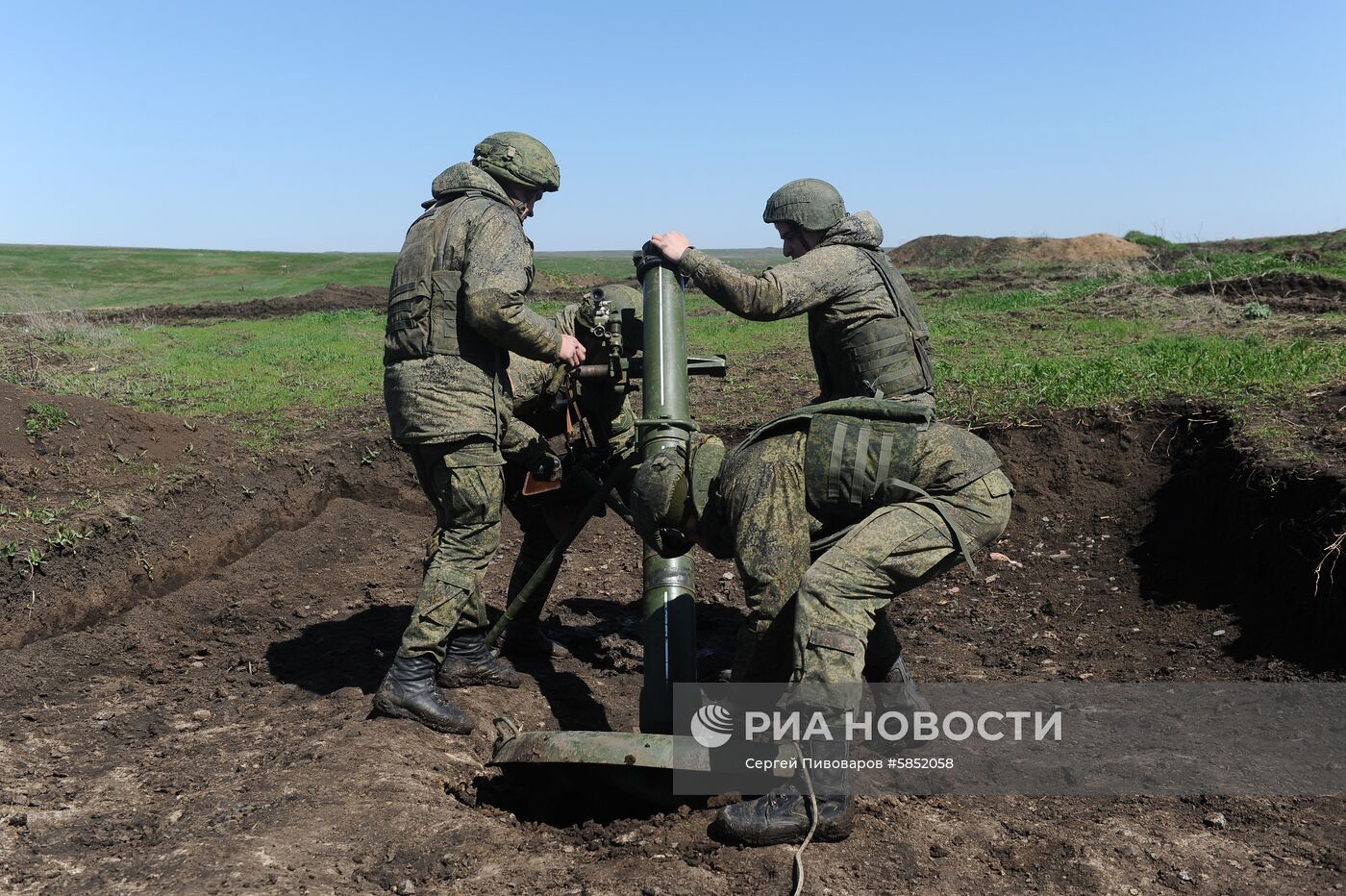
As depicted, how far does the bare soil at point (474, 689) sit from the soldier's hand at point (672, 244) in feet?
7.38

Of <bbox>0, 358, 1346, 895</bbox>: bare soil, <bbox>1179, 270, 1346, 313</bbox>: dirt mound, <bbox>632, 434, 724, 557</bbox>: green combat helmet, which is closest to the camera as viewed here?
<bbox>0, 358, 1346, 895</bbox>: bare soil

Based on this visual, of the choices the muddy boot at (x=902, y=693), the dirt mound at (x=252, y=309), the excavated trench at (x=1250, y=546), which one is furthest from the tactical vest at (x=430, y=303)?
the dirt mound at (x=252, y=309)

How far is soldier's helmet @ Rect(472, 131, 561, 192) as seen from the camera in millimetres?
5523

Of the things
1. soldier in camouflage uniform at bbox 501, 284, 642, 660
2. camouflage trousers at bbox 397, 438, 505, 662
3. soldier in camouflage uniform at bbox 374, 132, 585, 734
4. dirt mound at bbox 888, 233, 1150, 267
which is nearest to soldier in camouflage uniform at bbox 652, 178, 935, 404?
soldier in camouflage uniform at bbox 374, 132, 585, 734

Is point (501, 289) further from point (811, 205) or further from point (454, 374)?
point (811, 205)

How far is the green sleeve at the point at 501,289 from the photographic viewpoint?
516 centimetres

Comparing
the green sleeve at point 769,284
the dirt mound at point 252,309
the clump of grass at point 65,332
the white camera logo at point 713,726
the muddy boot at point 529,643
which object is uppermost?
the green sleeve at point 769,284

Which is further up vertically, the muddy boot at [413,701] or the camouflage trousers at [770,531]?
the camouflage trousers at [770,531]

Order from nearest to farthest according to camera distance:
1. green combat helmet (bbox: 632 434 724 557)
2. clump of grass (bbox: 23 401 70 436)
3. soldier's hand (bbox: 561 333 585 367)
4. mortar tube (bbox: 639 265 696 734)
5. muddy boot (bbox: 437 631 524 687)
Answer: green combat helmet (bbox: 632 434 724 557), mortar tube (bbox: 639 265 696 734), soldier's hand (bbox: 561 333 585 367), muddy boot (bbox: 437 631 524 687), clump of grass (bbox: 23 401 70 436)

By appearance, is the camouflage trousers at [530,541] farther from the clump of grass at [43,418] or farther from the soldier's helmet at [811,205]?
the clump of grass at [43,418]

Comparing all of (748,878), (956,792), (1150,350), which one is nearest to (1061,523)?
(1150,350)

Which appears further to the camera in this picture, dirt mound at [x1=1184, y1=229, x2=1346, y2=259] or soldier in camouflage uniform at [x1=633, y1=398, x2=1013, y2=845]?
dirt mound at [x1=1184, y1=229, x2=1346, y2=259]

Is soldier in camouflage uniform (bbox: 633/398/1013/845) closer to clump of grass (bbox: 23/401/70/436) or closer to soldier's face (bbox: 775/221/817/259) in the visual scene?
soldier's face (bbox: 775/221/817/259)

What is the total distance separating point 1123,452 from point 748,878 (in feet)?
17.7
